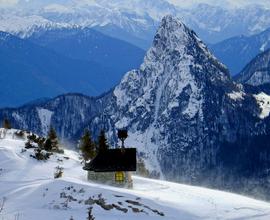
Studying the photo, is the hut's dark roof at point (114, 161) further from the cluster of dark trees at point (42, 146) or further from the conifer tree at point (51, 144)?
the conifer tree at point (51, 144)

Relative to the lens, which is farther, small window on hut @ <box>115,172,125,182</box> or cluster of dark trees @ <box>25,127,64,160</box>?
cluster of dark trees @ <box>25,127,64,160</box>

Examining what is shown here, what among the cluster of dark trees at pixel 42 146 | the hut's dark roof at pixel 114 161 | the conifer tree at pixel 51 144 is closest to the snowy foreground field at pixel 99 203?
the hut's dark roof at pixel 114 161

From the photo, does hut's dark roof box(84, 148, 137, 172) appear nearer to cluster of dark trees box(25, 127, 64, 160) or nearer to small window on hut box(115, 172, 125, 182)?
small window on hut box(115, 172, 125, 182)

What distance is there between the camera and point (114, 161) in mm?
82125

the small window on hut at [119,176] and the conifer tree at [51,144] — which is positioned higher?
the conifer tree at [51,144]

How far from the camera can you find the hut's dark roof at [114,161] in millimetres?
80125

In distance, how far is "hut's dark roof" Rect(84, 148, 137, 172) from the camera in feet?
263

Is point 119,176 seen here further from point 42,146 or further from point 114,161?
point 42,146

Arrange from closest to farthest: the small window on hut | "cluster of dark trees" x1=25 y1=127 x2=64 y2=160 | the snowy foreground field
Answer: the snowy foreground field < the small window on hut < "cluster of dark trees" x1=25 y1=127 x2=64 y2=160

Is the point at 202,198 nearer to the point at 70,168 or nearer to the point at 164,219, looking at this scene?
the point at 164,219

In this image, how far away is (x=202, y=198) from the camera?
6975 cm

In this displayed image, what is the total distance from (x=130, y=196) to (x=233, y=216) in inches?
352

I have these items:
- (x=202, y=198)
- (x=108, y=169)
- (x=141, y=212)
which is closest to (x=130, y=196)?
(x=141, y=212)

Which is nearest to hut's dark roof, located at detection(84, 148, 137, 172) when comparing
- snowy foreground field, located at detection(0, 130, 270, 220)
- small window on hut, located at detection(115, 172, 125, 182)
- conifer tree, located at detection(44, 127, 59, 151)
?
small window on hut, located at detection(115, 172, 125, 182)
